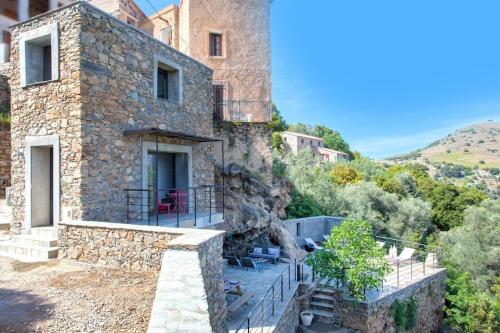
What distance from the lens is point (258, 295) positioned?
9000mm

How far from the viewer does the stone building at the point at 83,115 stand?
24.5 ft

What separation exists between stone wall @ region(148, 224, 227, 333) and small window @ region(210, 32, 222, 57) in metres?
13.7

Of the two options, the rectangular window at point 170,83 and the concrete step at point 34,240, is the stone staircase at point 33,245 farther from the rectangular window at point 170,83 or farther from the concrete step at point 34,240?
the rectangular window at point 170,83

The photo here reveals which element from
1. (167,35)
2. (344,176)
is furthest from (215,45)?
(344,176)

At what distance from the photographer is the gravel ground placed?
12.6ft

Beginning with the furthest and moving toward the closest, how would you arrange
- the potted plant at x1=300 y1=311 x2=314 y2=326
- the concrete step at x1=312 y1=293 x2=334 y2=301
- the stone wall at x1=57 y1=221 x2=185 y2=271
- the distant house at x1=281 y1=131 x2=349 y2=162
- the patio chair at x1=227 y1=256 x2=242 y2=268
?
the distant house at x1=281 y1=131 x2=349 y2=162, the patio chair at x1=227 y1=256 x2=242 y2=268, the concrete step at x1=312 y1=293 x2=334 y2=301, the potted plant at x1=300 y1=311 x2=314 y2=326, the stone wall at x1=57 y1=221 x2=185 y2=271

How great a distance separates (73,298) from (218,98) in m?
13.5

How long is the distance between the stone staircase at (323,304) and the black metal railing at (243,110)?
9186 millimetres

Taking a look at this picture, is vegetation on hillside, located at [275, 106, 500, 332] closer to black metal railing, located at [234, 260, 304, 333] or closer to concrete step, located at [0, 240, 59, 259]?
black metal railing, located at [234, 260, 304, 333]

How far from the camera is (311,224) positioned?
62.4 feet

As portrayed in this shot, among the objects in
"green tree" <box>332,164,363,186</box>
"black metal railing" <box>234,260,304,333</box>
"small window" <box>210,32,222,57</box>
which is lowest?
"black metal railing" <box>234,260,304,333</box>

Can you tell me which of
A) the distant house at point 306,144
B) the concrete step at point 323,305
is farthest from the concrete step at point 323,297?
the distant house at point 306,144

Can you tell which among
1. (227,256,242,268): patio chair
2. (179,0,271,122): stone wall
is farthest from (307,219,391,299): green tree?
(179,0,271,122): stone wall

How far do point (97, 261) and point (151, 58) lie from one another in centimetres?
578
